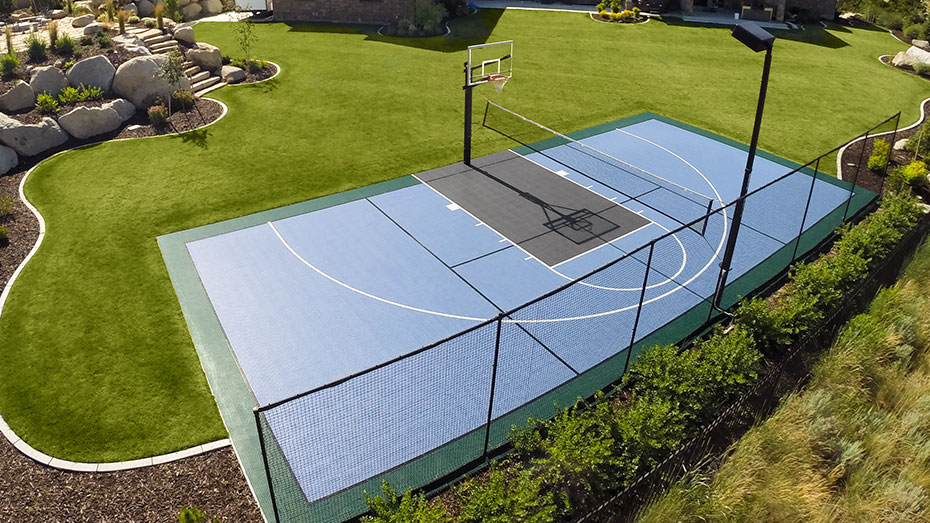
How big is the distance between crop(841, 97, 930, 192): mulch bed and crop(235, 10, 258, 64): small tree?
853 inches

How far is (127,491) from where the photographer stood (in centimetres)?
908

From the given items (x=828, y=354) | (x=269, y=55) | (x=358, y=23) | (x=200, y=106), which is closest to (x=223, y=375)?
(x=828, y=354)

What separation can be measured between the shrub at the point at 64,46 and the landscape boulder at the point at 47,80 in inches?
74.9

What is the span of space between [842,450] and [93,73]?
2300 cm

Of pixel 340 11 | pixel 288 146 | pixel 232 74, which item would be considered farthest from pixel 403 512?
pixel 340 11

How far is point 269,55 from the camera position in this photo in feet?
88.5

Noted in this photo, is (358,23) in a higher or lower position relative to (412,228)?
higher

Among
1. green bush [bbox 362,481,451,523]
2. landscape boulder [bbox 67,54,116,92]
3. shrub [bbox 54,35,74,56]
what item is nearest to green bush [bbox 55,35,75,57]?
shrub [bbox 54,35,74,56]

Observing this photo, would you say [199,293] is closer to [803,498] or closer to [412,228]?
[412,228]

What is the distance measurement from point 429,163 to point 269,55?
12.6 m

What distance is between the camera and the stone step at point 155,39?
2448 cm

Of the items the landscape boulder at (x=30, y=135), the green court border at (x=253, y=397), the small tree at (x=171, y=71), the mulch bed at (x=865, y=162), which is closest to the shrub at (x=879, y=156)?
the mulch bed at (x=865, y=162)

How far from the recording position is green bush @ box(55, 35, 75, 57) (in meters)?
21.5

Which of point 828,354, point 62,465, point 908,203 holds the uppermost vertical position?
point 908,203
